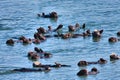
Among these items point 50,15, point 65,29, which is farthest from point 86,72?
point 50,15

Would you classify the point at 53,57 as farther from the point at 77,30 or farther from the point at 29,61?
the point at 77,30

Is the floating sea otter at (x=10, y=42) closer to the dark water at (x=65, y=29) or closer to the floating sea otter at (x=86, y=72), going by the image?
the dark water at (x=65, y=29)

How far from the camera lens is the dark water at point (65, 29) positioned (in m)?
71.8

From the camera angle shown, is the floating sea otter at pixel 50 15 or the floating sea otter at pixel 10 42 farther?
the floating sea otter at pixel 50 15

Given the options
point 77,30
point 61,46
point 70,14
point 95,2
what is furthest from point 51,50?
point 95,2

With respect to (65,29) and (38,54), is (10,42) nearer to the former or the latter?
(38,54)

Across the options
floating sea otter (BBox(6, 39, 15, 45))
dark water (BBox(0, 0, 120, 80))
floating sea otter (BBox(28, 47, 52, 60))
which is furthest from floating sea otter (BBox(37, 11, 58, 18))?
floating sea otter (BBox(28, 47, 52, 60))

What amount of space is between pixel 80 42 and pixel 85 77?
544 inches

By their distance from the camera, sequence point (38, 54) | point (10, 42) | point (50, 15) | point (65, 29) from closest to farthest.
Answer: point (38, 54) < point (10, 42) < point (65, 29) < point (50, 15)

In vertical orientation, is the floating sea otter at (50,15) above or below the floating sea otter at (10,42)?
above

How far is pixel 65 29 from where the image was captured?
9131cm

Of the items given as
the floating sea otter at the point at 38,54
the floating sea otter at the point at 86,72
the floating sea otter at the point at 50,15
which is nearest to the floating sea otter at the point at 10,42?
the floating sea otter at the point at 38,54

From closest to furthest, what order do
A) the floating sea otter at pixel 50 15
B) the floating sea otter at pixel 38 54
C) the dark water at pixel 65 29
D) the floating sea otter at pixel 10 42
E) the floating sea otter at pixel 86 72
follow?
1. the floating sea otter at pixel 86 72
2. the dark water at pixel 65 29
3. the floating sea otter at pixel 38 54
4. the floating sea otter at pixel 10 42
5. the floating sea otter at pixel 50 15

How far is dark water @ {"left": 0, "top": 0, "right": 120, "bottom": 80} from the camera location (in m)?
71.8
